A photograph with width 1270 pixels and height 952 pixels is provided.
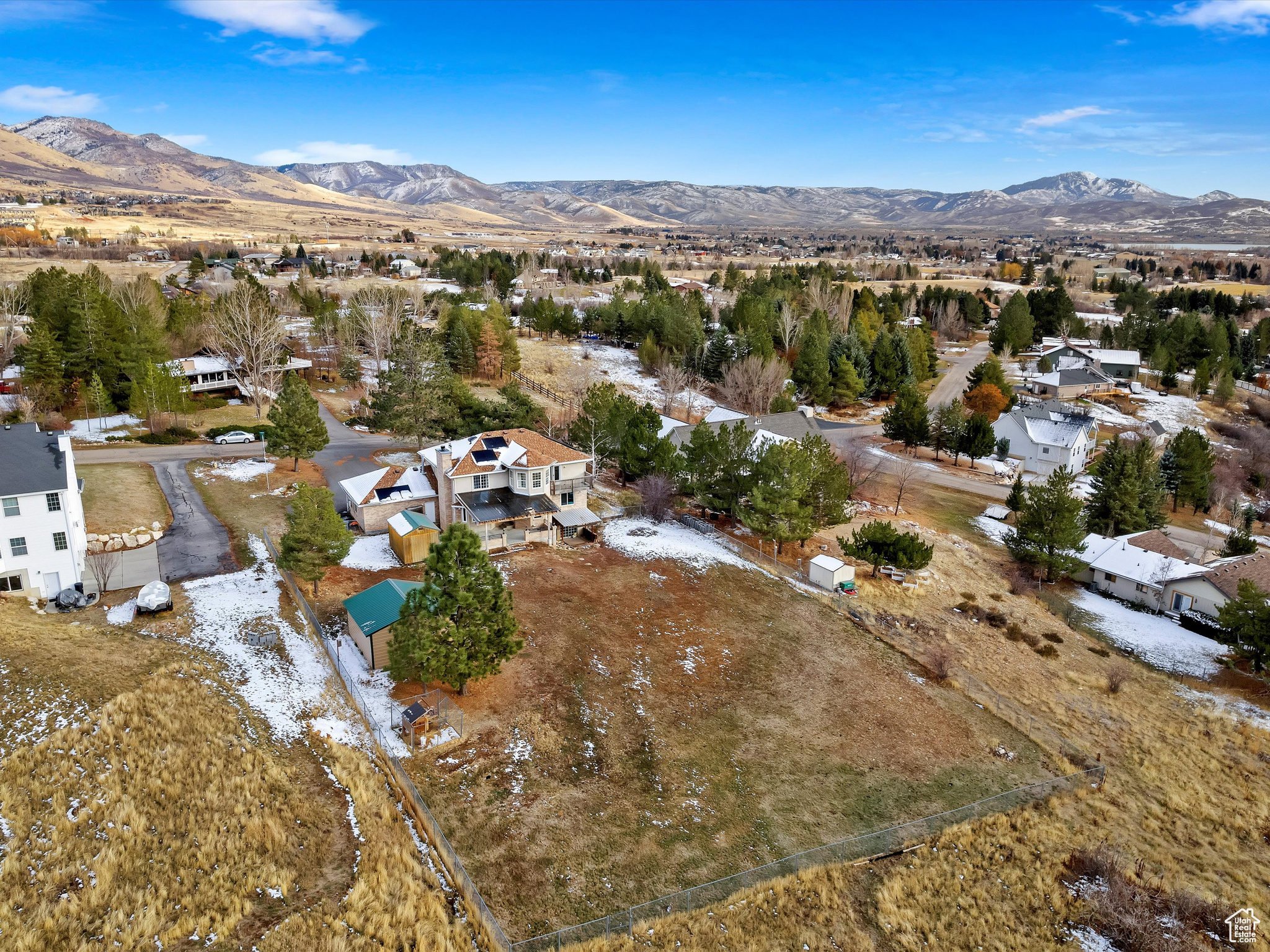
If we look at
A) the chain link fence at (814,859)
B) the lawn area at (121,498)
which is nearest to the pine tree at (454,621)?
the chain link fence at (814,859)

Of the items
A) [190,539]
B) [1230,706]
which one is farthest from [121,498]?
[1230,706]

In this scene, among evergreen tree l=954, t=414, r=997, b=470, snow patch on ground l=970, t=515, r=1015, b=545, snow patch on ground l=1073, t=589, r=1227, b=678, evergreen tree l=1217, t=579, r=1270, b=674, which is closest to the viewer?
evergreen tree l=1217, t=579, r=1270, b=674

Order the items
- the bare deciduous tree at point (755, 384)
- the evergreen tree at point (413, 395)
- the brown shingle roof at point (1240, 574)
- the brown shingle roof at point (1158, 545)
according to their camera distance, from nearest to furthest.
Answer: the brown shingle roof at point (1240, 574), the brown shingle roof at point (1158, 545), the evergreen tree at point (413, 395), the bare deciduous tree at point (755, 384)

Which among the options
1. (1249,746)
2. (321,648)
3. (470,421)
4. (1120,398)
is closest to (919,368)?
(1120,398)

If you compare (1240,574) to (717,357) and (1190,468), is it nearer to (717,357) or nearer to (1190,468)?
(1190,468)

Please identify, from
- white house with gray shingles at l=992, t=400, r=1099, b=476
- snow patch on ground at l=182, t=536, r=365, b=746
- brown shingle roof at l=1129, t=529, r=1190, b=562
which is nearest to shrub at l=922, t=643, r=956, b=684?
brown shingle roof at l=1129, t=529, r=1190, b=562

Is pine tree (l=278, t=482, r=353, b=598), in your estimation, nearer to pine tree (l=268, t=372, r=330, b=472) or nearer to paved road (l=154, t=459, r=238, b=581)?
paved road (l=154, t=459, r=238, b=581)

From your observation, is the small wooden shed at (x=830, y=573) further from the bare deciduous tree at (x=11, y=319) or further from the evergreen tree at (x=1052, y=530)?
the bare deciduous tree at (x=11, y=319)
